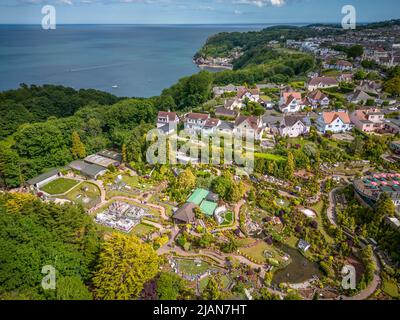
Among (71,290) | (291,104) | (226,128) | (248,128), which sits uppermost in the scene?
(291,104)

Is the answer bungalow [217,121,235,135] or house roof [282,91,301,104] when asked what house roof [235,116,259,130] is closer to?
bungalow [217,121,235,135]

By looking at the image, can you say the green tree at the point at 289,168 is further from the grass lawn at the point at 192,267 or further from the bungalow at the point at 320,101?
the bungalow at the point at 320,101

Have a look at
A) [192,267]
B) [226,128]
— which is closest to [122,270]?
[192,267]

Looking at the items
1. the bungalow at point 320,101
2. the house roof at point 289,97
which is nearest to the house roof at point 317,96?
the bungalow at point 320,101

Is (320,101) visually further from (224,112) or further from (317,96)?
(224,112)

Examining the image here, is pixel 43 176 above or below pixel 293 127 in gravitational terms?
below

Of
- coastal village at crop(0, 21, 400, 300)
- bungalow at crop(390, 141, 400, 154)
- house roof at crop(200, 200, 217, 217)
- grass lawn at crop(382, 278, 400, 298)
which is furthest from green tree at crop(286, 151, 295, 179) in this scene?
bungalow at crop(390, 141, 400, 154)
